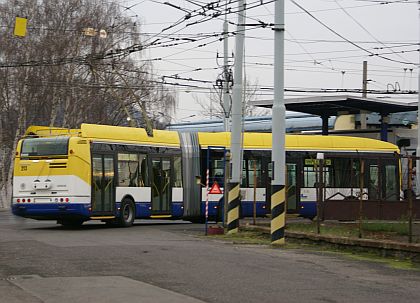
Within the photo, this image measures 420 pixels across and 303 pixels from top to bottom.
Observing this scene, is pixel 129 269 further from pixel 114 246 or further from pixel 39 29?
pixel 39 29

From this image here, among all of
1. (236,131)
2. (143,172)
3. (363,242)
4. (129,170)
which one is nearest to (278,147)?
(363,242)

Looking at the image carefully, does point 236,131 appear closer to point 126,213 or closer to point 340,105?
point 126,213

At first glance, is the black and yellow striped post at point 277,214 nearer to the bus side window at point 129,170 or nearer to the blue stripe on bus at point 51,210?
the blue stripe on bus at point 51,210

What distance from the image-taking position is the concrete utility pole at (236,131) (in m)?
22.2

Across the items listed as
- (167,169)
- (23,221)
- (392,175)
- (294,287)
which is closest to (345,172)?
(392,175)

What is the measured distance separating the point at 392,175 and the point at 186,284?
20.2m

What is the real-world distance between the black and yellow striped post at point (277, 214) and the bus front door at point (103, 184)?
24.3ft

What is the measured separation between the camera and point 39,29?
139ft

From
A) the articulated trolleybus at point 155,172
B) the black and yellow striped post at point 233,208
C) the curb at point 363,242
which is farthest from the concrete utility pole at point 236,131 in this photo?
the curb at point 363,242

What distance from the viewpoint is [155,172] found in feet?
89.0

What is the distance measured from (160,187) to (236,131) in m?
5.63

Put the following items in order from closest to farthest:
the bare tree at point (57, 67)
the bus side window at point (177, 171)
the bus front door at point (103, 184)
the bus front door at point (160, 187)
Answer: the bus front door at point (103, 184)
the bus front door at point (160, 187)
the bus side window at point (177, 171)
the bare tree at point (57, 67)

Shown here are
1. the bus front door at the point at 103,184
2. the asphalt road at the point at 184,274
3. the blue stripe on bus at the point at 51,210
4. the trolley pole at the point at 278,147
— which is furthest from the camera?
the bus front door at the point at 103,184

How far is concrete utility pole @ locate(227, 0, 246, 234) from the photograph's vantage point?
22.2 m
